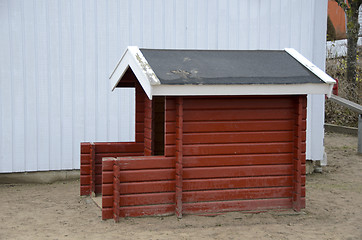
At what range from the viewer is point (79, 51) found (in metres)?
9.23

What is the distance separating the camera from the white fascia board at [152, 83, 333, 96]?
19.7ft

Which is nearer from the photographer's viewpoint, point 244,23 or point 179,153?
point 179,153

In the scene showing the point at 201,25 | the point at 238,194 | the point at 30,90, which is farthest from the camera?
the point at 201,25

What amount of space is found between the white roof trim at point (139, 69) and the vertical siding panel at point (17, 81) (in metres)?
2.48

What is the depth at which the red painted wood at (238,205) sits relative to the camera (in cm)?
665

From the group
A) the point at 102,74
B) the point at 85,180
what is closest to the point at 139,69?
the point at 85,180

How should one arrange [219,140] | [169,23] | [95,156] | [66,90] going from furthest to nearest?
1. [169,23]
2. [66,90]
3. [95,156]
4. [219,140]

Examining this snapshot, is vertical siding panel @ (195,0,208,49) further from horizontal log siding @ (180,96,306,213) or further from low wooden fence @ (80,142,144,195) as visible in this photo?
horizontal log siding @ (180,96,306,213)

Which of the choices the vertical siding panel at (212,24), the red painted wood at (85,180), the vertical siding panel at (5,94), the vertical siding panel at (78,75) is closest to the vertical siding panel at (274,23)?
the vertical siding panel at (212,24)

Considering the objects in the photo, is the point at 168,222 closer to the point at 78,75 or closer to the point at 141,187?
the point at 141,187

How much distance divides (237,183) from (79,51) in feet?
13.4

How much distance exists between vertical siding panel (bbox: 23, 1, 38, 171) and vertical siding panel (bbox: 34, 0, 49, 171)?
7 centimetres

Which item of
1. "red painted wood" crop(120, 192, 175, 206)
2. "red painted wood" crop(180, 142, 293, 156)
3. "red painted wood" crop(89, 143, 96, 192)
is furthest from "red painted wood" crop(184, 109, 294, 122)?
"red painted wood" crop(89, 143, 96, 192)

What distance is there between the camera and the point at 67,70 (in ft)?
30.2
